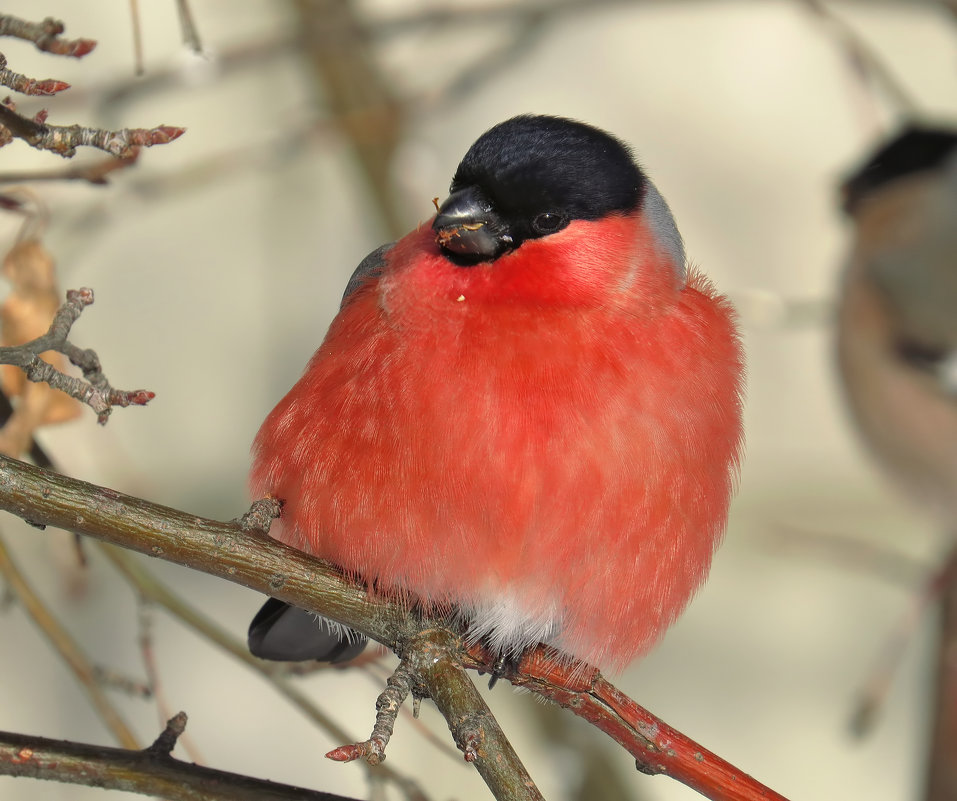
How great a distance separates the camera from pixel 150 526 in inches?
43.1

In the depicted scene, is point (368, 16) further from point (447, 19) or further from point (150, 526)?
point (150, 526)

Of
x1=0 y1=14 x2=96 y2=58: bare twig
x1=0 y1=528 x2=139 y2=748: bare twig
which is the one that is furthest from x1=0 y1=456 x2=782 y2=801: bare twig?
x1=0 y1=14 x2=96 y2=58: bare twig

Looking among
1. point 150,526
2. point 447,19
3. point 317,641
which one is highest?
point 447,19

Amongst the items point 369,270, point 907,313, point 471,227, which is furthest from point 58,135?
point 907,313

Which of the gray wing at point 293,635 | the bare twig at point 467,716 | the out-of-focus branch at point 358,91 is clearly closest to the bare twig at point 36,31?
the bare twig at point 467,716

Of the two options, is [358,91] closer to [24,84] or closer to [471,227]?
[471,227]

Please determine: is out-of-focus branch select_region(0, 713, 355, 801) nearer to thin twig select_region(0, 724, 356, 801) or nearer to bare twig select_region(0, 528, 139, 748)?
thin twig select_region(0, 724, 356, 801)

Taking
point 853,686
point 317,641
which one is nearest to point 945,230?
point 853,686

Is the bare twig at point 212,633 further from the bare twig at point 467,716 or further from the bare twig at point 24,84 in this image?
the bare twig at point 24,84

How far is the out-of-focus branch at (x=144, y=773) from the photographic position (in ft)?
3.60

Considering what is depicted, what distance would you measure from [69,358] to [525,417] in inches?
21.3

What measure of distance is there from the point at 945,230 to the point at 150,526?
9.90 feet

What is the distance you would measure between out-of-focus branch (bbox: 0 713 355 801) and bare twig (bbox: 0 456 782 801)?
19cm

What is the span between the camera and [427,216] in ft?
10.9
